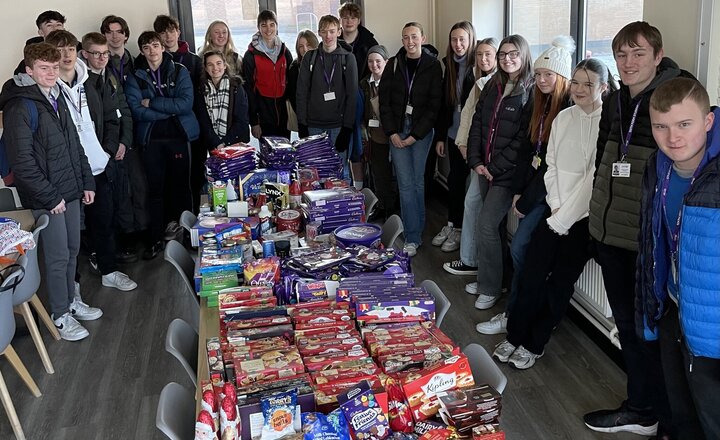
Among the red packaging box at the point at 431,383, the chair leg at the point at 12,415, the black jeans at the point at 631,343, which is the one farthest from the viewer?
the chair leg at the point at 12,415

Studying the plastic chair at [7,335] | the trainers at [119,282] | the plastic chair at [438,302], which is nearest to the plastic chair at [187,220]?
the plastic chair at [7,335]

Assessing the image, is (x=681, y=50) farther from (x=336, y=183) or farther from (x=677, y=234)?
(x=336, y=183)

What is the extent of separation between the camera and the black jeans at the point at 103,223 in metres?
5.22

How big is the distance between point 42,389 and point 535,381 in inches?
109

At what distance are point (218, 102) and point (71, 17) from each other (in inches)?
72.7

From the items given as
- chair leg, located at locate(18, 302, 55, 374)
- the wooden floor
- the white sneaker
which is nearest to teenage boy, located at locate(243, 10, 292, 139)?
the wooden floor

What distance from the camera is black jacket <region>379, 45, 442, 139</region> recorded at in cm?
562

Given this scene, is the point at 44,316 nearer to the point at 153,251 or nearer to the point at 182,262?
the point at 182,262

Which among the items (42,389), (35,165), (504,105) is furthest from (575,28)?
(42,389)

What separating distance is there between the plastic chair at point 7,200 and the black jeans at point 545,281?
353cm

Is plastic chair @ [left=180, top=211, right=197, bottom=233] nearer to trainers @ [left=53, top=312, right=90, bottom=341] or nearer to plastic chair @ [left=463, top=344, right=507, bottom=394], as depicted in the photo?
trainers @ [left=53, top=312, right=90, bottom=341]

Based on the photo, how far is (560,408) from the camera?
3.64 meters

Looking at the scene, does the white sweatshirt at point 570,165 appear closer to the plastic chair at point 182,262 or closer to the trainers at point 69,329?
the plastic chair at point 182,262

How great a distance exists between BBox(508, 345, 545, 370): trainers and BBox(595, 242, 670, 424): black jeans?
708 mm
